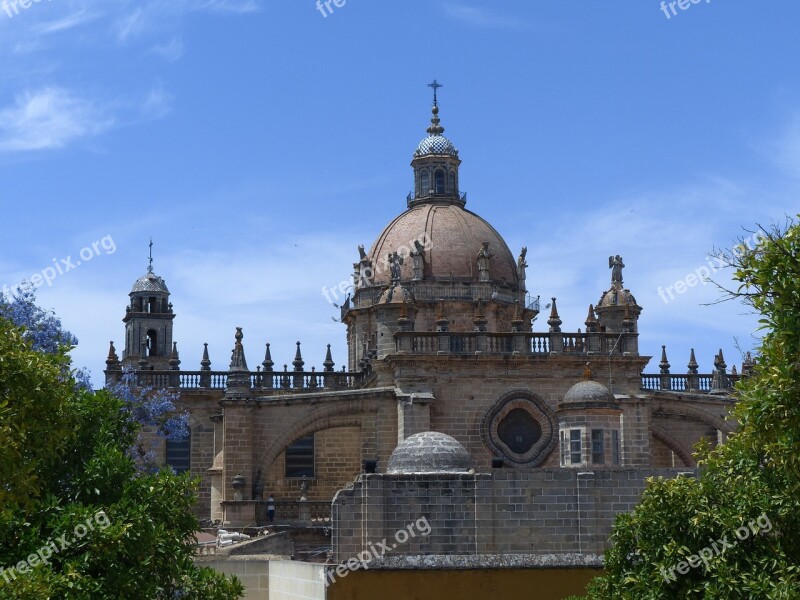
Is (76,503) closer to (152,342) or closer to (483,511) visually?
(483,511)

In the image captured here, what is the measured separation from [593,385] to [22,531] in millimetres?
19989

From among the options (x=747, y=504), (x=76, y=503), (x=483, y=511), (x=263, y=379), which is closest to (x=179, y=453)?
(x=263, y=379)

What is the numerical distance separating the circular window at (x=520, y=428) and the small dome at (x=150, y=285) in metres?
23.8

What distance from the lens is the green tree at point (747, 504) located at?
14828 mm

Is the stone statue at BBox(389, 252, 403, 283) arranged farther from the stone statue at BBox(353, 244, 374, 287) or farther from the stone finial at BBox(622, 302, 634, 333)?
the stone finial at BBox(622, 302, 634, 333)

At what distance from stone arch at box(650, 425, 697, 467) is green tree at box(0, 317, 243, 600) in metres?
28.1

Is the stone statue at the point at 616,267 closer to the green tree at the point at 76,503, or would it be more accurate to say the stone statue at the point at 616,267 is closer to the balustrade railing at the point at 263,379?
the balustrade railing at the point at 263,379

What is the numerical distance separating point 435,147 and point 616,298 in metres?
14.7

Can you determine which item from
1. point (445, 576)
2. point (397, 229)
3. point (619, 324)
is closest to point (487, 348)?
point (619, 324)

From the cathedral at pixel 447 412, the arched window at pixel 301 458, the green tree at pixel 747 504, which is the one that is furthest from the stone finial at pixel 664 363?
the green tree at pixel 747 504

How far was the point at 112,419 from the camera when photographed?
18469 millimetres

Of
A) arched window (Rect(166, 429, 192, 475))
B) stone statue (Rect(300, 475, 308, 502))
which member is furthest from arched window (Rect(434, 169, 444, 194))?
stone statue (Rect(300, 475, 308, 502))

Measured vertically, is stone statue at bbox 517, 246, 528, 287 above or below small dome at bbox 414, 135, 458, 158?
below

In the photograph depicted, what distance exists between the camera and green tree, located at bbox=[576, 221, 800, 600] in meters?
14.8
